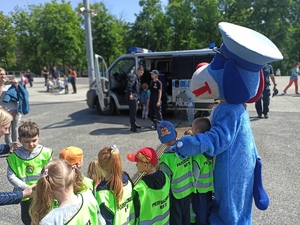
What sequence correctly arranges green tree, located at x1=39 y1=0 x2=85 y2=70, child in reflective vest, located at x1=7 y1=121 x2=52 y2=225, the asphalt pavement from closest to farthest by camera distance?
child in reflective vest, located at x1=7 y1=121 x2=52 y2=225, the asphalt pavement, green tree, located at x1=39 y1=0 x2=85 y2=70

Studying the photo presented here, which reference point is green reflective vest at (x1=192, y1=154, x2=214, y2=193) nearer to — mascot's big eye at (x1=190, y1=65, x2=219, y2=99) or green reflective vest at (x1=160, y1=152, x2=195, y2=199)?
green reflective vest at (x1=160, y1=152, x2=195, y2=199)

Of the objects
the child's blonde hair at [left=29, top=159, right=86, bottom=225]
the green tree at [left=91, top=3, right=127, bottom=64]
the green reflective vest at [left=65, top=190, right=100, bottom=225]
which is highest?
the green tree at [left=91, top=3, right=127, bottom=64]

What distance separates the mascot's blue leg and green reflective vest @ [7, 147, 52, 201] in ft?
6.69

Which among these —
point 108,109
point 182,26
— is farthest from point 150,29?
point 108,109

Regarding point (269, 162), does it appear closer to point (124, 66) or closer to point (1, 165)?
point (1, 165)

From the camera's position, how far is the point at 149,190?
236 centimetres

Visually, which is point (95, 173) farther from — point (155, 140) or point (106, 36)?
point (106, 36)

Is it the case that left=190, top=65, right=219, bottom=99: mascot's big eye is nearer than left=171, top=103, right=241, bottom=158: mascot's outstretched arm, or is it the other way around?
left=171, top=103, right=241, bottom=158: mascot's outstretched arm

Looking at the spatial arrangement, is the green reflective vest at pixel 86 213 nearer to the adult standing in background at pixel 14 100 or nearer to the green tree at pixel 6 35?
the adult standing in background at pixel 14 100

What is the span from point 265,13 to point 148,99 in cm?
3247

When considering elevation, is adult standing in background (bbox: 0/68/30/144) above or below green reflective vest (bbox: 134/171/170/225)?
above

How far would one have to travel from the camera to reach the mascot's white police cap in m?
2.02

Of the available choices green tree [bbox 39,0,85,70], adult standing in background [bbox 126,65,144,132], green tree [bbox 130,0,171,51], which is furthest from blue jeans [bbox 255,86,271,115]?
green tree [bbox 39,0,85,70]

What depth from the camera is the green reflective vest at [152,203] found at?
2359mm
